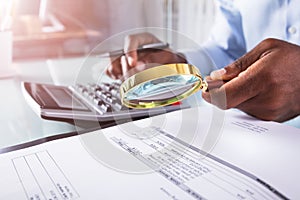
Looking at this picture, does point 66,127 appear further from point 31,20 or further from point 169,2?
point 169,2

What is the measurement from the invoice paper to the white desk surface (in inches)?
3.1

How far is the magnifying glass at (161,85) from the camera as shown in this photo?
1.28 ft

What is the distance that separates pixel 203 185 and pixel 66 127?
9.4 inches

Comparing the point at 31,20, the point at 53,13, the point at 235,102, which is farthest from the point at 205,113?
the point at 53,13

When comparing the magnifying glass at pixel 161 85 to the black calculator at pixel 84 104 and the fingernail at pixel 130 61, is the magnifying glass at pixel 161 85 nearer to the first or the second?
the black calculator at pixel 84 104

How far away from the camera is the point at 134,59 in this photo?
627 mm

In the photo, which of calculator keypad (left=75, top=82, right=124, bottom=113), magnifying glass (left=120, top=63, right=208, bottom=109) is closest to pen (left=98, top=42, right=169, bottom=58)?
calculator keypad (left=75, top=82, right=124, bottom=113)

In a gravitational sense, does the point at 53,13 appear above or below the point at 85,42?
above

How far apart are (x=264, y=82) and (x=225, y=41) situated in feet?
1.34

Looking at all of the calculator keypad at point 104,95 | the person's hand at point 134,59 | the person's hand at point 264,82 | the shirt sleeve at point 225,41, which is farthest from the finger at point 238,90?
the shirt sleeve at point 225,41

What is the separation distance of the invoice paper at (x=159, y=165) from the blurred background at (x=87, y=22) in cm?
71

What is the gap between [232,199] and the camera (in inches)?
10.0

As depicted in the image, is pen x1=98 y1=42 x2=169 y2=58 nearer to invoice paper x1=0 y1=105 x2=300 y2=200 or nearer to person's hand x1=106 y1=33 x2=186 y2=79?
person's hand x1=106 y1=33 x2=186 y2=79

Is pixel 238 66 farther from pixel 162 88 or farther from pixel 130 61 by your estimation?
pixel 130 61
